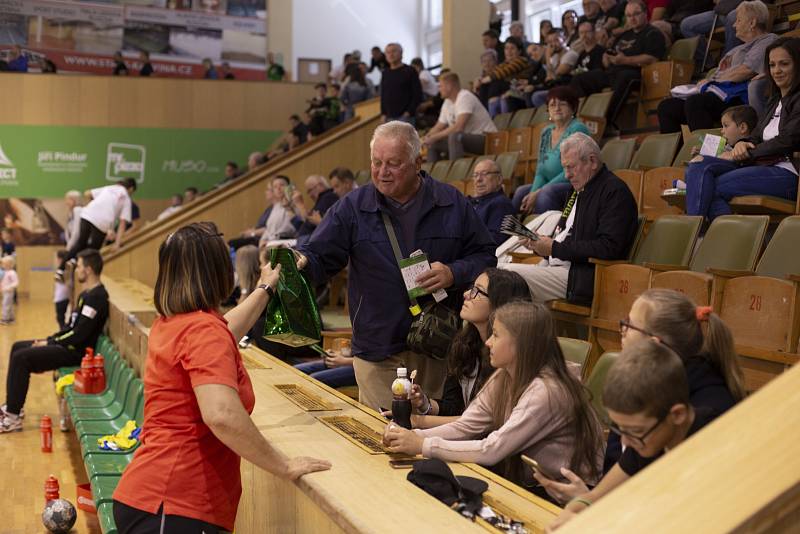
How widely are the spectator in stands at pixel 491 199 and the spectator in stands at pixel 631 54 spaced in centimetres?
208

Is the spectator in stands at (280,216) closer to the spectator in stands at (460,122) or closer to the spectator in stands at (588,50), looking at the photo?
the spectator in stands at (460,122)

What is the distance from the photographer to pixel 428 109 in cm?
955

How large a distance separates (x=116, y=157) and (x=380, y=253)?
12.3m

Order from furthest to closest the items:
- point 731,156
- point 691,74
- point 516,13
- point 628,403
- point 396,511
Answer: point 516,13
point 691,74
point 731,156
point 396,511
point 628,403

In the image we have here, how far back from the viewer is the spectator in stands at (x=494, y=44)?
965cm

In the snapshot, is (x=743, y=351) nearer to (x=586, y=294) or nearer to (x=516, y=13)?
(x=586, y=294)

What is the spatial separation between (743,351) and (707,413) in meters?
1.95

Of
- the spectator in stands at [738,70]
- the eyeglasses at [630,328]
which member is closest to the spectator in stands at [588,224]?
the spectator in stands at [738,70]

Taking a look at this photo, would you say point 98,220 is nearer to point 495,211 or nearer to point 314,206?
point 314,206

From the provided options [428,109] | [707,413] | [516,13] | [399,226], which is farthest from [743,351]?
[516,13]

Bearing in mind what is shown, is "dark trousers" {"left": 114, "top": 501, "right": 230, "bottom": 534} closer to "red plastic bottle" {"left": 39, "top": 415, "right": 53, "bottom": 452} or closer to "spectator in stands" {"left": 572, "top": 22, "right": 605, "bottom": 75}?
"red plastic bottle" {"left": 39, "top": 415, "right": 53, "bottom": 452}

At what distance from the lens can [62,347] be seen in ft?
20.6

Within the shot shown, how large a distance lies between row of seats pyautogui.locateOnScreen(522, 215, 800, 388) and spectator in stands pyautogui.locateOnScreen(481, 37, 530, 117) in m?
4.54

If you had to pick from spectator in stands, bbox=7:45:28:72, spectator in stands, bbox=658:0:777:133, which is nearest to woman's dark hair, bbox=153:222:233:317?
spectator in stands, bbox=658:0:777:133
